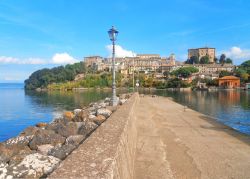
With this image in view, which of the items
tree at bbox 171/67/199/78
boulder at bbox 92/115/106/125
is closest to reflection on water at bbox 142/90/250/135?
boulder at bbox 92/115/106/125

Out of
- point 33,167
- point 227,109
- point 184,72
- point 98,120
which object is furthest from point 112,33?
point 184,72

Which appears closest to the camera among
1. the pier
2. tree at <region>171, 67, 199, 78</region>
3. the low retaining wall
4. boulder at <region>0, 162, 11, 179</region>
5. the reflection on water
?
the low retaining wall

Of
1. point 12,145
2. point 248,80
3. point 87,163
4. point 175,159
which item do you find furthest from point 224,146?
point 248,80

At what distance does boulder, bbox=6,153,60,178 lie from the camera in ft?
19.3

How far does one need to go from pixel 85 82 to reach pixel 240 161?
183850mm

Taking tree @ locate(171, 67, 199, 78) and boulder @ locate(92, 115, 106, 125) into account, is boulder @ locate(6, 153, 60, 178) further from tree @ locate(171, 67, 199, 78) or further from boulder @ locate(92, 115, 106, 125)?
tree @ locate(171, 67, 199, 78)

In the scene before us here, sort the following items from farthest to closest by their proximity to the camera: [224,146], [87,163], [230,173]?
[224,146], [230,173], [87,163]

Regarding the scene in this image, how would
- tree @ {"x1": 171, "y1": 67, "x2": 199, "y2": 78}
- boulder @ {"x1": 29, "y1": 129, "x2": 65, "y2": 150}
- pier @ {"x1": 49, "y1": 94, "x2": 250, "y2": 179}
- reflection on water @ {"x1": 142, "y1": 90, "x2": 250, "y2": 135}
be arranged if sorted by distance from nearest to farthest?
pier @ {"x1": 49, "y1": 94, "x2": 250, "y2": 179} → boulder @ {"x1": 29, "y1": 129, "x2": 65, "y2": 150} → reflection on water @ {"x1": 142, "y1": 90, "x2": 250, "y2": 135} → tree @ {"x1": 171, "y1": 67, "x2": 199, "y2": 78}

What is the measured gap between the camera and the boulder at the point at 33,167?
5879 mm

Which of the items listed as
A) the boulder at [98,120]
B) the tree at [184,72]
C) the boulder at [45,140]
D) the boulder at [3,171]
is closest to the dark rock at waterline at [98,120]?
the boulder at [98,120]

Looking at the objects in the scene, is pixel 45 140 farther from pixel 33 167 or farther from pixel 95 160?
pixel 95 160

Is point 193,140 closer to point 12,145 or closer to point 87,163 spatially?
point 12,145

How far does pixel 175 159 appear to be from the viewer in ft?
36.8

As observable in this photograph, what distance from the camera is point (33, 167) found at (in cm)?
607
